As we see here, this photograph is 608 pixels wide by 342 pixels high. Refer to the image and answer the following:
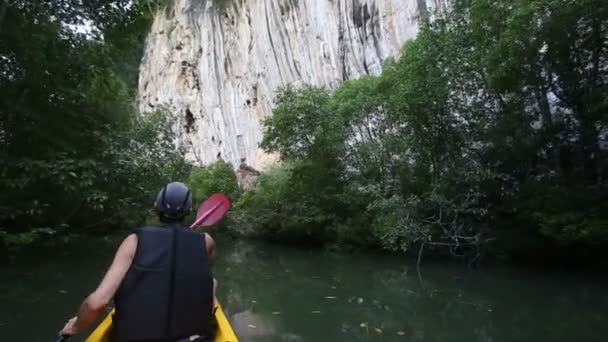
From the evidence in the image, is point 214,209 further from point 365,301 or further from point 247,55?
point 247,55

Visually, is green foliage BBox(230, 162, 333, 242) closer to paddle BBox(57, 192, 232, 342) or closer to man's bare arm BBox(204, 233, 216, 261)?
paddle BBox(57, 192, 232, 342)

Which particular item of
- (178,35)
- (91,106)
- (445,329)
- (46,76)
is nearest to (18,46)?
(46,76)

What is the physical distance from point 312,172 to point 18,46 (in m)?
12.5

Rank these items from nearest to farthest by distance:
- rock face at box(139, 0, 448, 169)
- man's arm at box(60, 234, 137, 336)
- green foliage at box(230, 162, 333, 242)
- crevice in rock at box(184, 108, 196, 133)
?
man's arm at box(60, 234, 137, 336) → green foliage at box(230, 162, 333, 242) → rock face at box(139, 0, 448, 169) → crevice in rock at box(184, 108, 196, 133)

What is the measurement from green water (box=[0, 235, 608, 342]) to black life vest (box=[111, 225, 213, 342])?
3.46m

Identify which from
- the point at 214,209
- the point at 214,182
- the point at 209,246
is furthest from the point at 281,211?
the point at 209,246

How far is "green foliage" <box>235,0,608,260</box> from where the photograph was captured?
1008 centimetres

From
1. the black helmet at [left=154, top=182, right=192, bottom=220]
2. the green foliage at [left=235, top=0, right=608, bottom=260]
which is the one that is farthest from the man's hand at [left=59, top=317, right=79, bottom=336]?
the green foliage at [left=235, top=0, right=608, bottom=260]

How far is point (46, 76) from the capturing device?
23.7ft

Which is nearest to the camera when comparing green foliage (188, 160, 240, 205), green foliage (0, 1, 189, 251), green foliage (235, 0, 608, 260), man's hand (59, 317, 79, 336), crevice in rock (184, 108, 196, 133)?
man's hand (59, 317, 79, 336)

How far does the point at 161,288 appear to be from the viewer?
7.09 ft

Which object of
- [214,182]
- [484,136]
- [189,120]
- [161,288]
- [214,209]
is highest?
[189,120]

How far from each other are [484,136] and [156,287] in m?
11.7

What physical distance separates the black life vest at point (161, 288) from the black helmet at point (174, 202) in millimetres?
94
